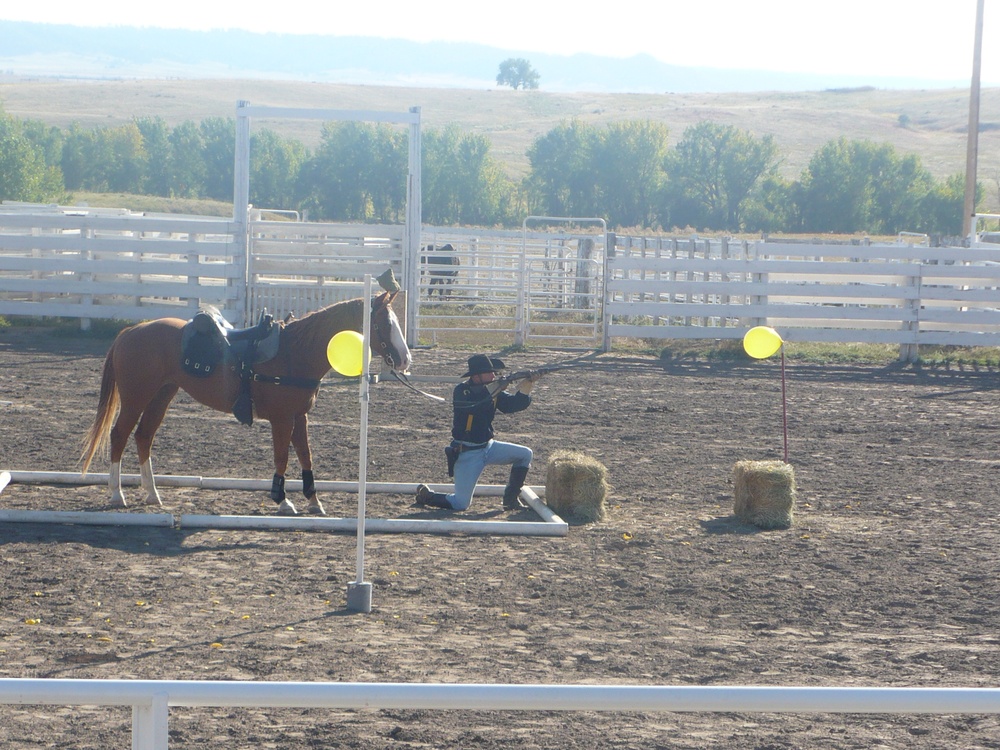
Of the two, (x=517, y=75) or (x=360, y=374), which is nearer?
(x=360, y=374)

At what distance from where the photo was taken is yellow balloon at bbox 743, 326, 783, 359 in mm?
8742

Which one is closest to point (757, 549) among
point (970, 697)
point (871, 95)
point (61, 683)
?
point (970, 697)

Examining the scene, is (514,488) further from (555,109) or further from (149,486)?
(555,109)

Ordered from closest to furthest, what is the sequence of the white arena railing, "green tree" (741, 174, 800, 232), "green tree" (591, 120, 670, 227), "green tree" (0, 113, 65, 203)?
the white arena railing < "green tree" (0, 113, 65, 203) < "green tree" (741, 174, 800, 232) < "green tree" (591, 120, 670, 227)

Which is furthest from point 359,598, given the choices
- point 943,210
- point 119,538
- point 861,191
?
point 943,210

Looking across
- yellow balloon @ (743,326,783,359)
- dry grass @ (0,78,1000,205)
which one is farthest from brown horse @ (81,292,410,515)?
dry grass @ (0,78,1000,205)

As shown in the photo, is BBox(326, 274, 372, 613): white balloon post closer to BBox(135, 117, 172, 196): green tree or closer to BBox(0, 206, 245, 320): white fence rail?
BBox(0, 206, 245, 320): white fence rail

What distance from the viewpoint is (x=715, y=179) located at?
68.7 m

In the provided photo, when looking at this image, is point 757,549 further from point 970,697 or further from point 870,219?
point 870,219

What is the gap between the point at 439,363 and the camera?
16.2 meters

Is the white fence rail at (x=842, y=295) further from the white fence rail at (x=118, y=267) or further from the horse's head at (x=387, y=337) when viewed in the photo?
the horse's head at (x=387, y=337)

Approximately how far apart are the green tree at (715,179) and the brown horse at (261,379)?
2421 inches

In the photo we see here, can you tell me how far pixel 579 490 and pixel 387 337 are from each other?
1.78m

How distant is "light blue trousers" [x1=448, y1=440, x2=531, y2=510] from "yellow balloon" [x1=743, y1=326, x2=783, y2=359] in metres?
2.13
